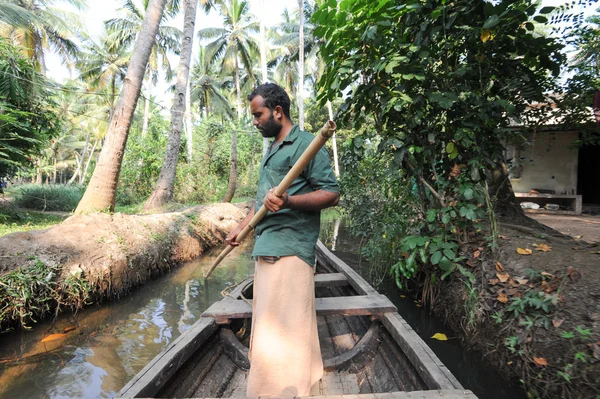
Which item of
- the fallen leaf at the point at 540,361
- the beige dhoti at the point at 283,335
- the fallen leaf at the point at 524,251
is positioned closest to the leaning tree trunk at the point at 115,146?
the beige dhoti at the point at 283,335

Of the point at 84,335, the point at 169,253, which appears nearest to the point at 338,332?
the point at 84,335

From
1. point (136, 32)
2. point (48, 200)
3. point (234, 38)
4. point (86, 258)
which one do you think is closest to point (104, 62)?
point (136, 32)

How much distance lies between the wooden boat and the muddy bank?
6.66ft

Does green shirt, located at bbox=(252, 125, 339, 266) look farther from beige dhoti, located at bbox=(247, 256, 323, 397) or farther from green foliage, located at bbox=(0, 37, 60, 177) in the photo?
green foliage, located at bbox=(0, 37, 60, 177)

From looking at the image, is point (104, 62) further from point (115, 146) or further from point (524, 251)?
point (524, 251)

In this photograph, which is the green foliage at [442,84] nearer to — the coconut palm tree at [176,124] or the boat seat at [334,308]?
the boat seat at [334,308]

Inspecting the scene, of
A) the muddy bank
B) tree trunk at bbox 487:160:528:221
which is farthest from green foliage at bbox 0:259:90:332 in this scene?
tree trunk at bbox 487:160:528:221


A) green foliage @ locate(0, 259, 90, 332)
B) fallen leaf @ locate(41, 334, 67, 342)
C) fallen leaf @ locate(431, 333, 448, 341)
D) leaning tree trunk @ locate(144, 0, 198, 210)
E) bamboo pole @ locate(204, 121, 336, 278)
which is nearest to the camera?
bamboo pole @ locate(204, 121, 336, 278)

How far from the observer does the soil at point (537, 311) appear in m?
1.94

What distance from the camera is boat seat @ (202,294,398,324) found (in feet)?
7.38

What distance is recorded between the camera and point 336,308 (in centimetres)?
224

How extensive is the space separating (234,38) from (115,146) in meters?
16.6

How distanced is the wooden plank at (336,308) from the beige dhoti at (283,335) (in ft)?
2.45

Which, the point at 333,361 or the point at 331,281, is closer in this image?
the point at 333,361
